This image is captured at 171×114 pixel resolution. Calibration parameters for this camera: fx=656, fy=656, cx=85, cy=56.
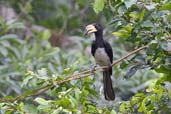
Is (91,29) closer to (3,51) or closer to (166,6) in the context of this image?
(166,6)

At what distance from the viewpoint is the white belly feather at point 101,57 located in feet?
14.6

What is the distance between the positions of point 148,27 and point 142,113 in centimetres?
52

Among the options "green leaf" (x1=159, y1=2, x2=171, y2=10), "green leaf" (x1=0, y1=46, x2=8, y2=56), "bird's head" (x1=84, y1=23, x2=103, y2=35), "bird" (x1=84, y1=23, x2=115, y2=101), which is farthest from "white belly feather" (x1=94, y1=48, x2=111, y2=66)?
"green leaf" (x1=0, y1=46, x2=8, y2=56)

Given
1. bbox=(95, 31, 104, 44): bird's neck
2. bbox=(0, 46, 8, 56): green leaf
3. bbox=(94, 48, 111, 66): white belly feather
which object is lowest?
bbox=(94, 48, 111, 66): white belly feather

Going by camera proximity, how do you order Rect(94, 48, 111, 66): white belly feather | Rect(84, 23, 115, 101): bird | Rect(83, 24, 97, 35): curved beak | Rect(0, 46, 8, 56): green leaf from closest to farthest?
Rect(83, 24, 97, 35): curved beak < Rect(84, 23, 115, 101): bird < Rect(94, 48, 111, 66): white belly feather < Rect(0, 46, 8, 56): green leaf

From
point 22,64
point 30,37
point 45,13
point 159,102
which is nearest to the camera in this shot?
point 159,102

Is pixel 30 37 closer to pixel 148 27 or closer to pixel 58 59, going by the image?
pixel 58 59

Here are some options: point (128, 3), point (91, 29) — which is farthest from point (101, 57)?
point (128, 3)

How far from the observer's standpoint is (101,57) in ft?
14.7

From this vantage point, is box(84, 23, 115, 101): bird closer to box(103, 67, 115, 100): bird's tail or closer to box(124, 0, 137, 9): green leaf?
box(103, 67, 115, 100): bird's tail

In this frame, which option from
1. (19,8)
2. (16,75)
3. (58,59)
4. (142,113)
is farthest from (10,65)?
(142,113)

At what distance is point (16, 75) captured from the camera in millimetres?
6199

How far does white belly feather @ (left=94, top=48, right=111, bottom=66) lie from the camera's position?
4.46 m

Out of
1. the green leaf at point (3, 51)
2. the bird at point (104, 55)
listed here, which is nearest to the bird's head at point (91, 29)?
the bird at point (104, 55)
